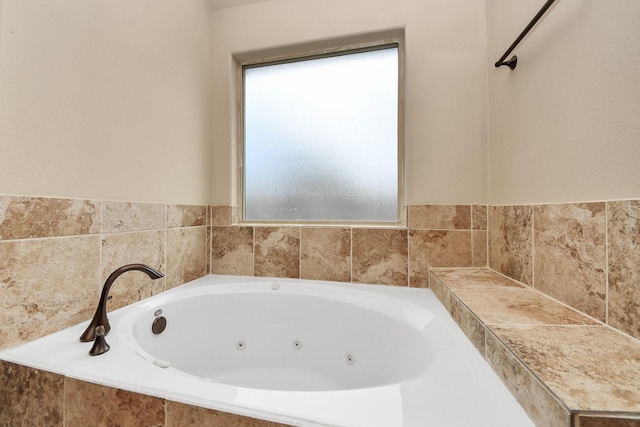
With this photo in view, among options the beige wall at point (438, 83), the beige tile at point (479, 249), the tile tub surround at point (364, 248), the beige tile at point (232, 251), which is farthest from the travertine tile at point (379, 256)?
the beige tile at point (232, 251)

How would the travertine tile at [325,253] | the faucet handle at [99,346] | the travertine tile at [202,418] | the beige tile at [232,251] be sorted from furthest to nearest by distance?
1. the beige tile at [232,251]
2. the travertine tile at [325,253]
3. the faucet handle at [99,346]
4. the travertine tile at [202,418]

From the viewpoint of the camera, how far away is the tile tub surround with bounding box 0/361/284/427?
506 mm

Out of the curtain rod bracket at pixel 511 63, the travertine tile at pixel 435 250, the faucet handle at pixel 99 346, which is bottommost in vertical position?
the faucet handle at pixel 99 346

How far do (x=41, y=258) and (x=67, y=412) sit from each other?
1.56 feet

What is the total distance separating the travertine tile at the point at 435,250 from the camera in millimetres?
1351

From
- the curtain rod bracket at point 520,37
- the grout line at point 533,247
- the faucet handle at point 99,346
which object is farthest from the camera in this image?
the grout line at point 533,247

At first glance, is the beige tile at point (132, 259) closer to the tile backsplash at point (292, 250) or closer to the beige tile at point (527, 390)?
the tile backsplash at point (292, 250)

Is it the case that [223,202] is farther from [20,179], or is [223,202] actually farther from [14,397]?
[14,397]

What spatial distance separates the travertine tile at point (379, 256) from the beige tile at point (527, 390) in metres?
0.77

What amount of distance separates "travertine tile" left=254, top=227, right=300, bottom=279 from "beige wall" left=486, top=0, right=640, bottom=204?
3.62 ft

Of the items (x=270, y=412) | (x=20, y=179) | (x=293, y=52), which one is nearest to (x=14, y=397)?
(x=20, y=179)

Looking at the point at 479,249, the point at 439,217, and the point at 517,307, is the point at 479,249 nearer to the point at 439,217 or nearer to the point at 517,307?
the point at 439,217

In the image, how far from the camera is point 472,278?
45.3 inches

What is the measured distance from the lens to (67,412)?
0.59 metres
